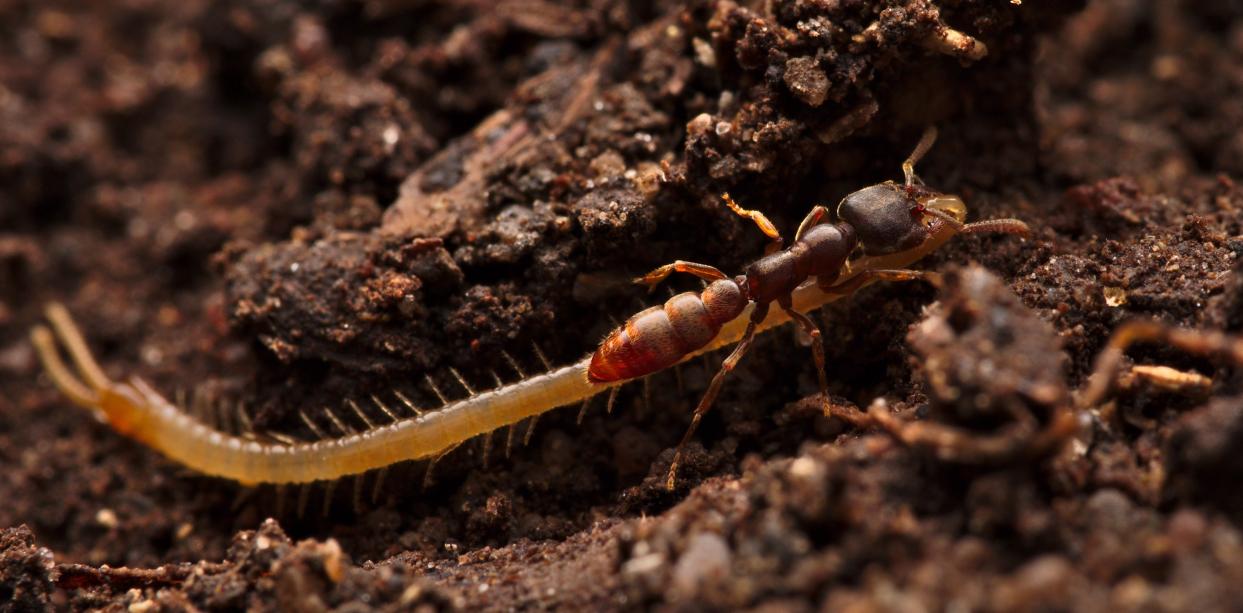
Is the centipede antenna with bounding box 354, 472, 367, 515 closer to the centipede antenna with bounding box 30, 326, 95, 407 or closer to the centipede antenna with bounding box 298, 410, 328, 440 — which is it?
the centipede antenna with bounding box 298, 410, 328, 440

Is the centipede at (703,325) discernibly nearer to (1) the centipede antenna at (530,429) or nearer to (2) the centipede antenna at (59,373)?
(1) the centipede antenna at (530,429)

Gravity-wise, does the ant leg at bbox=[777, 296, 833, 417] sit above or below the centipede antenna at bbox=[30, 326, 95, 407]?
below

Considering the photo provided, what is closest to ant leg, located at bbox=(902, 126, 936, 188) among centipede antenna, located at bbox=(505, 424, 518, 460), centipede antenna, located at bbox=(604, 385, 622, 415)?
centipede antenna, located at bbox=(604, 385, 622, 415)

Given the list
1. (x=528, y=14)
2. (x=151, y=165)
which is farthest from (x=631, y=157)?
(x=151, y=165)

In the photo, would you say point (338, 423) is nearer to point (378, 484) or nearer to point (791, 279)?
point (378, 484)

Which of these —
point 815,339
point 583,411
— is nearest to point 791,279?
point 815,339

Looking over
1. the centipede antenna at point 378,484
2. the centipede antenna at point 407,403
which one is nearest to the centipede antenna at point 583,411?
the centipede antenna at point 407,403
